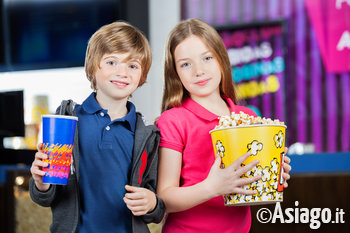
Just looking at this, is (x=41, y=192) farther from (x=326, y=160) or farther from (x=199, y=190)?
(x=326, y=160)

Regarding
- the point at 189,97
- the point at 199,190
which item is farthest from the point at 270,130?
the point at 189,97

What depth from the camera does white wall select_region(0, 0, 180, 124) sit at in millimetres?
3746

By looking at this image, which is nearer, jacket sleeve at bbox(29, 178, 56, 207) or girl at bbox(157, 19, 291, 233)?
jacket sleeve at bbox(29, 178, 56, 207)

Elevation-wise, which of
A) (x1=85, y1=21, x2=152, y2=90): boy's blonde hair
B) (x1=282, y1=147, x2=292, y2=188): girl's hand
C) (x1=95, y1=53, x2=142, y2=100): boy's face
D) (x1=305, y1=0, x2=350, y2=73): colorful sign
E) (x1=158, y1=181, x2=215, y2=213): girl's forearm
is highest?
(x1=305, y1=0, x2=350, y2=73): colorful sign

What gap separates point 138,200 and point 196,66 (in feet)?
1.18

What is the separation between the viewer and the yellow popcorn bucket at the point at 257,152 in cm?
96

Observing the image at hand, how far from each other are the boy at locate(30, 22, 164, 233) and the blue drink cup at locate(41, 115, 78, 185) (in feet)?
0.12

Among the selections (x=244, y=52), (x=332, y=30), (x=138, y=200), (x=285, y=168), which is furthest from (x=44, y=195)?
(x=332, y=30)

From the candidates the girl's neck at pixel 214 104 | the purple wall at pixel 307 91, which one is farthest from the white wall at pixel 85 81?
the girl's neck at pixel 214 104

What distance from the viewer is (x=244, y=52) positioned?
3934 mm

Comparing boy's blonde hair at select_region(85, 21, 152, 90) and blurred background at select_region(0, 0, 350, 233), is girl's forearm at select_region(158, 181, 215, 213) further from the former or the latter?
blurred background at select_region(0, 0, 350, 233)

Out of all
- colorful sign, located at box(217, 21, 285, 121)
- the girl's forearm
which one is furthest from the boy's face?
colorful sign, located at box(217, 21, 285, 121)

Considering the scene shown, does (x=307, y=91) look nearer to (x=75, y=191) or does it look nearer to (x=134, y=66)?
(x=134, y=66)

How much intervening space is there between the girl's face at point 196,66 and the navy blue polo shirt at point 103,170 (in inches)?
7.5
